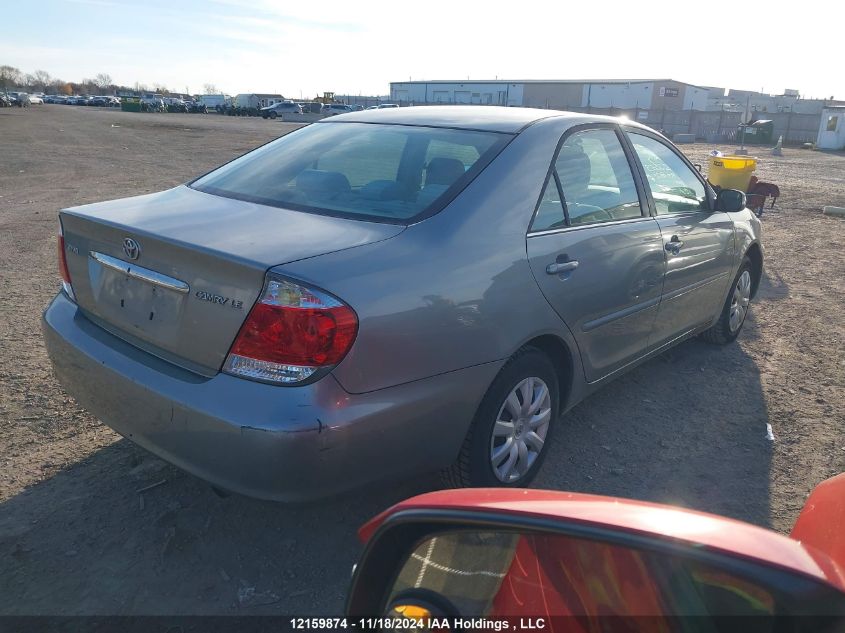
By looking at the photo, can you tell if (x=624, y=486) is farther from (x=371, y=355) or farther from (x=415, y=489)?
(x=371, y=355)

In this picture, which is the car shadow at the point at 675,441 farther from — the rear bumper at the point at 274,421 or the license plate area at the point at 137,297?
the license plate area at the point at 137,297

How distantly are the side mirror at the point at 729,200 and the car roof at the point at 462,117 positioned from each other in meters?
1.64

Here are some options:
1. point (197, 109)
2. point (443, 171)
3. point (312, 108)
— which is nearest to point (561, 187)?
point (443, 171)

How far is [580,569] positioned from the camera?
51.2 inches

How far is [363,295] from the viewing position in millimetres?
2273

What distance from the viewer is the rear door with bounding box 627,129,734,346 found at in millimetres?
4047

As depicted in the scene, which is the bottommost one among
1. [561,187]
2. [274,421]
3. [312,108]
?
[312,108]

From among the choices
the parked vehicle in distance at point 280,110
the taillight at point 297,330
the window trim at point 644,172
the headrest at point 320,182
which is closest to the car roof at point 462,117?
the window trim at point 644,172

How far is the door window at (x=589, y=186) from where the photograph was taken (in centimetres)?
320

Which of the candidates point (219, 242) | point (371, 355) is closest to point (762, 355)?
point (371, 355)

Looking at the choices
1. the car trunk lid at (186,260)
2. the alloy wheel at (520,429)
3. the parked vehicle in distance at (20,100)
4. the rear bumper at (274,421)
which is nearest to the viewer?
the rear bumper at (274,421)

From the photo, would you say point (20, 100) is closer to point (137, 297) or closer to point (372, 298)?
point (137, 297)

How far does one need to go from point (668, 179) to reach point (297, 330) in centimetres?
306

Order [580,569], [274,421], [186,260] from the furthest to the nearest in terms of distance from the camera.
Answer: [186,260], [274,421], [580,569]
